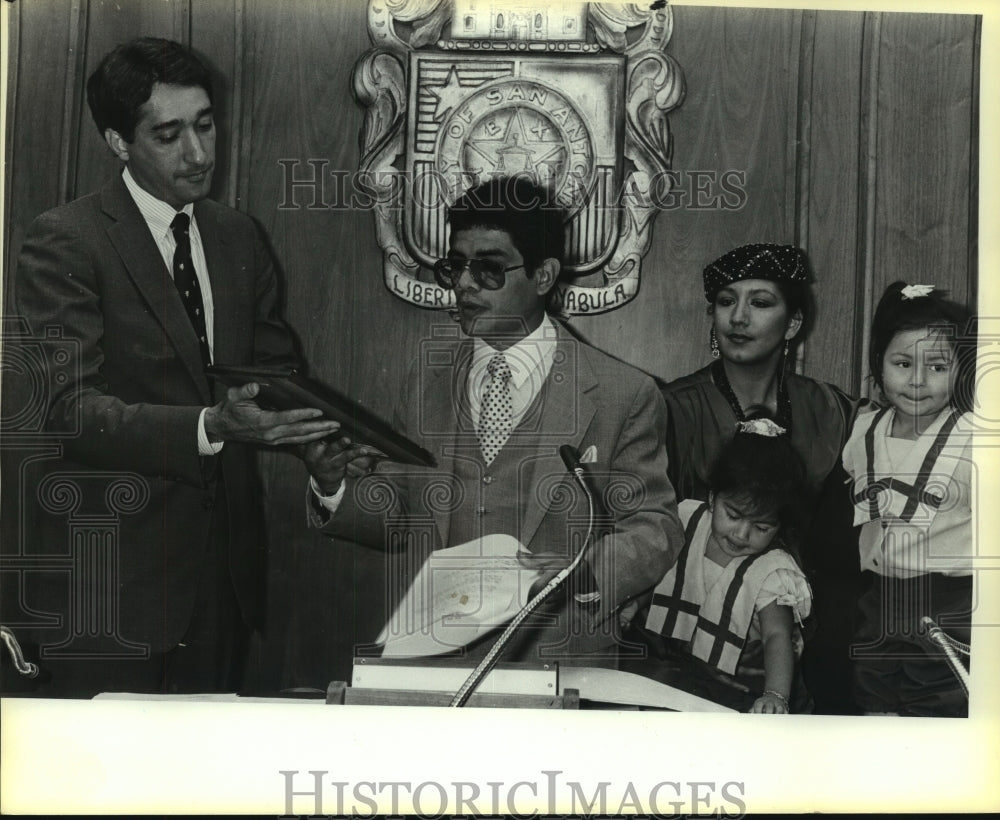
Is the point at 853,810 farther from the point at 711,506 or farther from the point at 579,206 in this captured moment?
the point at 579,206

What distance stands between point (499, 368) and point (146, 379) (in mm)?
1410

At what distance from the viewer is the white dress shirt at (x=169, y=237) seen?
17.4 ft

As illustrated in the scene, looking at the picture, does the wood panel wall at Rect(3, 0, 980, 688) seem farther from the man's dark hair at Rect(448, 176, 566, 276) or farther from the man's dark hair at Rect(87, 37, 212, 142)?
the man's dark hair at Rect(448, 176, 566, 276)

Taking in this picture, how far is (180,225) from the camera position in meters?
5.32

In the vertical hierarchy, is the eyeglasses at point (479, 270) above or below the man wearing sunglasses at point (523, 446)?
above

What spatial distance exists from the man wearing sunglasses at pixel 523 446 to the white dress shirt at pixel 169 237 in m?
0.65

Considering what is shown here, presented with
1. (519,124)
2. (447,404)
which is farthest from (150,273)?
(519,124)

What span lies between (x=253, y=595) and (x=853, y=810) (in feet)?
8.38

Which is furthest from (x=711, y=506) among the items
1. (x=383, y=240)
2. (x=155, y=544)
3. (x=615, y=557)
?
(x=155, y=544)

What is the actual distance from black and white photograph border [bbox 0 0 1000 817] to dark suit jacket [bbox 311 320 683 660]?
43 centimetres

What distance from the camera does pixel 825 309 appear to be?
5.35 m

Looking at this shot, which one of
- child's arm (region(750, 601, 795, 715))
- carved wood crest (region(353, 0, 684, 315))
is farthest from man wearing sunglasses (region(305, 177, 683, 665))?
child's arm (region(750, 601, 795, 715))

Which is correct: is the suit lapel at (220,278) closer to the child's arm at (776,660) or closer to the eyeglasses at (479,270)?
the eyeglasses at (479,270)

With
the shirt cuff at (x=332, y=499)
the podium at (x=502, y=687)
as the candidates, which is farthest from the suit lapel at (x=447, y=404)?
the podium at (x=502, y=687)
